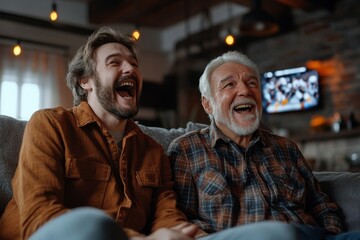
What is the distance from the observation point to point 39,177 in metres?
1.40

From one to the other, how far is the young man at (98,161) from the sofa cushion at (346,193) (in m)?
0.73

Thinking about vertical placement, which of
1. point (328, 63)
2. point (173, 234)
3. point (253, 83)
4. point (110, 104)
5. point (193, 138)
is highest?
point (328, 63)

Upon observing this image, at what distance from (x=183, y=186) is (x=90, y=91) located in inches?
19.7

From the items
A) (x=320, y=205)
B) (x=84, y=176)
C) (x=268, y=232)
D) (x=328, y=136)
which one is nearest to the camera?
(x=268, y=232)

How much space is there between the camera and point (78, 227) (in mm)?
898

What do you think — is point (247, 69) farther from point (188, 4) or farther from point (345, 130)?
point (188, 4)

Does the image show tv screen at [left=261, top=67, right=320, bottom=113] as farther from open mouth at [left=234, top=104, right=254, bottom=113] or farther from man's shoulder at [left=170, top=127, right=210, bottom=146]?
man's shoulder at [left=170, top=127, right=210, bottom=146]

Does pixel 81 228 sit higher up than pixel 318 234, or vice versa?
pixel 81 228

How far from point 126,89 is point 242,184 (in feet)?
1.88

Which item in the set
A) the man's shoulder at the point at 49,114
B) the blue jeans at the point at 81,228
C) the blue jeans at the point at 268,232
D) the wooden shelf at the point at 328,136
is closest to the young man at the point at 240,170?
the man's shoulder at the point at 49,114

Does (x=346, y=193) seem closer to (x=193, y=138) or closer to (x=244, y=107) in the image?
(x=244, y=107)

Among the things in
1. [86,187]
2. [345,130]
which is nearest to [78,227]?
[86,187]

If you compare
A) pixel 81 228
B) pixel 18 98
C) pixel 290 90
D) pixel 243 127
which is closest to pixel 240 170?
pixel 243 127

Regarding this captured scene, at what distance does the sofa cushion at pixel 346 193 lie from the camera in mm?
1978
